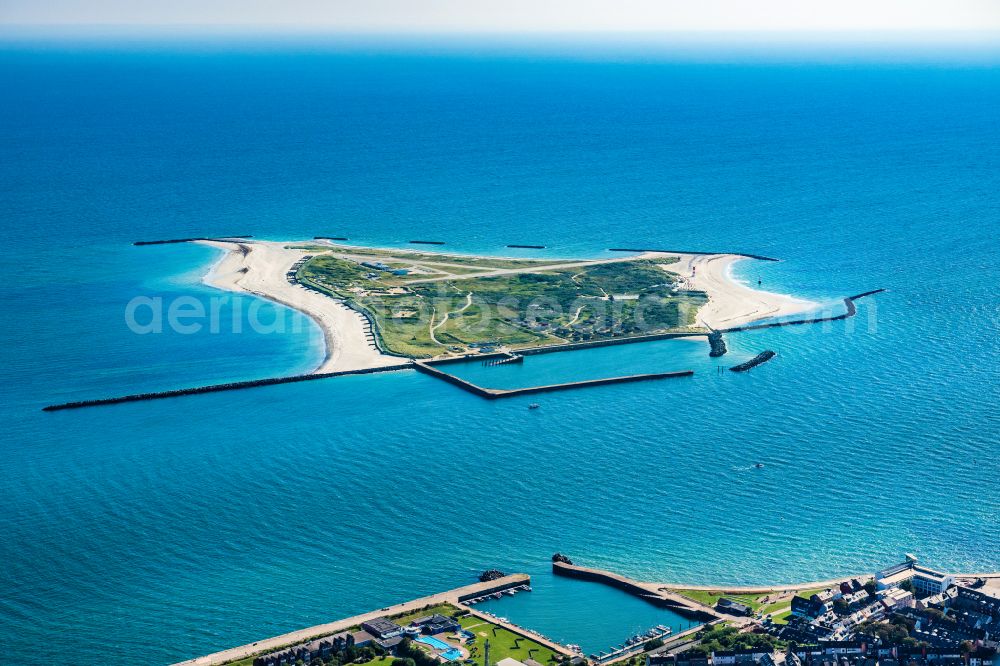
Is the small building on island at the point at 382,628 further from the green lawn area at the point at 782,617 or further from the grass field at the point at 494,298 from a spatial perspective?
the grass field at the point at 494,298

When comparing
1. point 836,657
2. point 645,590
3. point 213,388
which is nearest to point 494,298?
point 213,388

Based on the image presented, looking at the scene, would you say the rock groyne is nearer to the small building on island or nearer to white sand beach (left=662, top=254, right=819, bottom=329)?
white sand beach (left=662, top=254, right=819, bottom=329)

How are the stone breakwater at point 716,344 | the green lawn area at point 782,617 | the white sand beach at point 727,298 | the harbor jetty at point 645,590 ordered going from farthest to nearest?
the white sand beach at point 727,298 < the stone breakwater at point 716,344 < the harbor jetty at point 645,590 < the green lawn area at point 782,617

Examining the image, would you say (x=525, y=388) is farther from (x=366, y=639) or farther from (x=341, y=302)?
(x=366, y=639)

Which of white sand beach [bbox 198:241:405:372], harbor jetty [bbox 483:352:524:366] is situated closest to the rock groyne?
white sand beach [bbox 198:241:405:372]

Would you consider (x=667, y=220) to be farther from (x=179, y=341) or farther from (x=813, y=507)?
(x=813, y=507)

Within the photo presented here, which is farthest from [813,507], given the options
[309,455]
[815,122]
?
[815,122]

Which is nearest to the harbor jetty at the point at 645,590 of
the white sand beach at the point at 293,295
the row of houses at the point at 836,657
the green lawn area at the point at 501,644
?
the row of houses at the point at 836,657
